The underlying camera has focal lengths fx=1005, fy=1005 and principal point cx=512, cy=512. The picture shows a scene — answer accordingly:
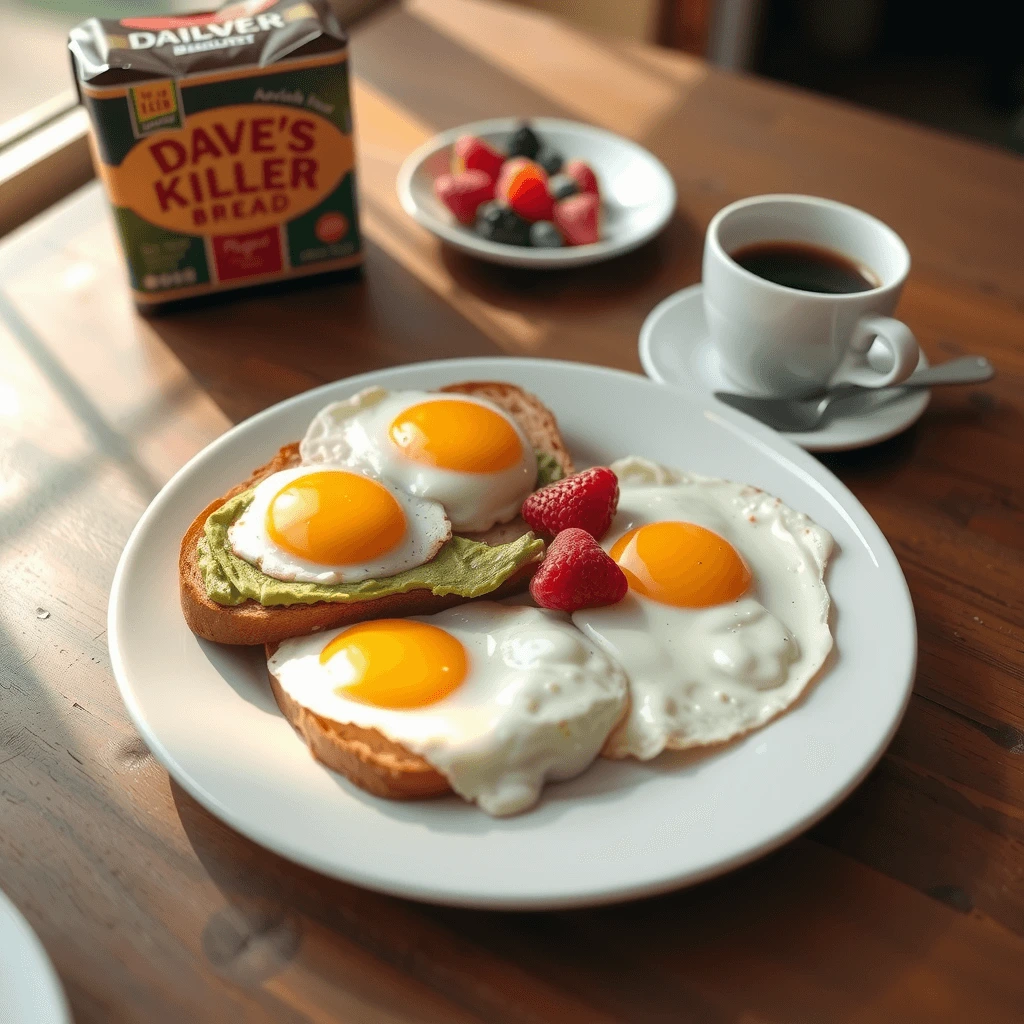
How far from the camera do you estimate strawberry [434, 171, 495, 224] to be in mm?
2129

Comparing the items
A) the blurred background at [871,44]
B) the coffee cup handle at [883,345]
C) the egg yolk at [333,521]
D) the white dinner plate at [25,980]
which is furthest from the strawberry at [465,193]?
the blurred background at [871,44]

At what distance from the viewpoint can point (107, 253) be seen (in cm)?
209

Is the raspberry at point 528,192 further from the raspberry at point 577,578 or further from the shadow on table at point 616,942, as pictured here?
the shadow on table at point 616,942

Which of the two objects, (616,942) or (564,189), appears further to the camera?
(564,189)

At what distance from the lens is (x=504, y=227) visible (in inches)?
82.0

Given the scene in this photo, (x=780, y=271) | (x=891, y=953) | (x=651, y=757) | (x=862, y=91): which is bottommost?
(x=862, y=91)

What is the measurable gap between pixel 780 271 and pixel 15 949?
5.08 ft

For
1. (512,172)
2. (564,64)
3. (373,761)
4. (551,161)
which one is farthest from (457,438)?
(564,64)

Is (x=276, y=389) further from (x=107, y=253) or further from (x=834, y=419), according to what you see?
(x=834, y=419)

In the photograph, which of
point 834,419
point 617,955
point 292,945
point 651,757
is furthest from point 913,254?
point 292,945

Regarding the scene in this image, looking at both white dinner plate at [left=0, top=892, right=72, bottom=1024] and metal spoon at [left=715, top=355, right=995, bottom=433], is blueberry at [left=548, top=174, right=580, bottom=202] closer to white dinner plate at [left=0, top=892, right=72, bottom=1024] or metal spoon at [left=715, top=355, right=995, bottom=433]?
metal spoon at [left=715, top=355, right=995, bottom=433]

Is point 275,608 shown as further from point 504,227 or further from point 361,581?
point 504,227

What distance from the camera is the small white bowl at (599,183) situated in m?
2.04

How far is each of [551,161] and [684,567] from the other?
4.19ft
